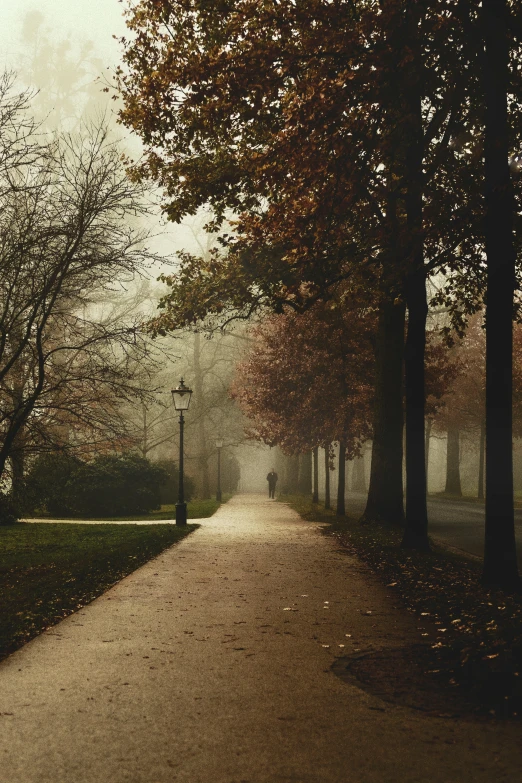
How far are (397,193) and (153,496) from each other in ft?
61.3

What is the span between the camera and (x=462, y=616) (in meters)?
7.89

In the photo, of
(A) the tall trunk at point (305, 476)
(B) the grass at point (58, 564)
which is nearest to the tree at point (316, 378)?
(B) the grass at point (58, 564)

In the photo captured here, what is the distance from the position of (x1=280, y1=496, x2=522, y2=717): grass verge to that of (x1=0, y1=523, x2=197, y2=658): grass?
360 cm

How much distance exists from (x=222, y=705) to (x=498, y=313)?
21.2 feet

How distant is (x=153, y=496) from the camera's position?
98.2ft

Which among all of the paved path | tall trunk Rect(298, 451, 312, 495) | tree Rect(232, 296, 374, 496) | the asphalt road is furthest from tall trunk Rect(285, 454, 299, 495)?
the paved path

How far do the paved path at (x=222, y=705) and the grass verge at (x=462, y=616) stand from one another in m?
0.40

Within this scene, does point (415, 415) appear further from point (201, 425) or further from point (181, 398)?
point (201, 425)

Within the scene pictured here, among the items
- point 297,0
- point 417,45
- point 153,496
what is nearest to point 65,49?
point 153,496

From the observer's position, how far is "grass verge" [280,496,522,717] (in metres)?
5.16

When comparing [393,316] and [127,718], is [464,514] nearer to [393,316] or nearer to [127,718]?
[393,316]

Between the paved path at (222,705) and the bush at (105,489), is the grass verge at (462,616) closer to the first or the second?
the paved path at (222,705)

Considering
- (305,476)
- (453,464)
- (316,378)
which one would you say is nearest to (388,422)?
(316,378)

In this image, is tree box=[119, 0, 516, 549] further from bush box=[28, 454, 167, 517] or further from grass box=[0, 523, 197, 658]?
bush box=[28, 454, 167, 517]
